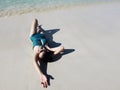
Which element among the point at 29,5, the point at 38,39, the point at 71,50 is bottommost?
the point at 29,5

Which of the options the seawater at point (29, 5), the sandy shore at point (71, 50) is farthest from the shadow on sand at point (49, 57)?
the seawater at point (29, 5)

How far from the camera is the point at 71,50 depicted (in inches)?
245

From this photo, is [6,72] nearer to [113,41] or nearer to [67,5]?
[113,41]

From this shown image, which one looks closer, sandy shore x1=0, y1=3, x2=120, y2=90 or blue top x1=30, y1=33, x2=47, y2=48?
sandy shore x1=0, y1=3, x2=120, y2=90

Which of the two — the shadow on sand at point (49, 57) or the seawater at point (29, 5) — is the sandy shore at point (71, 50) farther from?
the seawater at point (29, 5)

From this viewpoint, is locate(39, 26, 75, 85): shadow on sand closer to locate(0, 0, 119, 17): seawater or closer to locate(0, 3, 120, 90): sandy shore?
locate(0, 3, 120, 90): sandy shore

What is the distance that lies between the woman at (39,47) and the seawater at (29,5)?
2396mm

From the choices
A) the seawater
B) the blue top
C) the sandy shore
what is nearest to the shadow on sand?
the sandy shore

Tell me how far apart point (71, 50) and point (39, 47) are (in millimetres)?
741

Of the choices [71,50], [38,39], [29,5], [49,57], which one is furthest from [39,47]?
[29,5]

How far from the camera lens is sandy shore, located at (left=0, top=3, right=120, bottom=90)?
519cm

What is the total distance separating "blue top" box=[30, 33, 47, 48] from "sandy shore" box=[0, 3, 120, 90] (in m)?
0.21

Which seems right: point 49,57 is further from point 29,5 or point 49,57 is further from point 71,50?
point 29,5

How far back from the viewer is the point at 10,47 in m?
6.59
